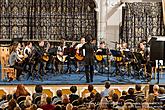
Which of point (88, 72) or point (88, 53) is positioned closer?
point (88, 53)

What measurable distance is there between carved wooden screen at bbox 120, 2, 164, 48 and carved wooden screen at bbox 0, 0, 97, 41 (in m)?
1.79

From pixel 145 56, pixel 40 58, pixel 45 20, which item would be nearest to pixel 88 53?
pixel 40 58

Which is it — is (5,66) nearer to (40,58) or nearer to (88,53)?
(40,58)

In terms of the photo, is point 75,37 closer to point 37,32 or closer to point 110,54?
point 37,32

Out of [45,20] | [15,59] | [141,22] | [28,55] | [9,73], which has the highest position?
[45,20]

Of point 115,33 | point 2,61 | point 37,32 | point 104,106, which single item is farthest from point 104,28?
point 104,106

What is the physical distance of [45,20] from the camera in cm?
2425

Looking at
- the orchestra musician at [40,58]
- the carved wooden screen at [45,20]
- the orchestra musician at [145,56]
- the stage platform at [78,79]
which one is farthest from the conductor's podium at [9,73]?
the carved wooden screen at [45,20]

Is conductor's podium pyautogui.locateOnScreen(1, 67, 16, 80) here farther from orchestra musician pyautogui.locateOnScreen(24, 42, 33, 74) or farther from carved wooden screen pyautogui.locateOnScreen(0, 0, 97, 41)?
carved wooden screen pyautogui.locateOnScreen(0, 0, 97, 41)

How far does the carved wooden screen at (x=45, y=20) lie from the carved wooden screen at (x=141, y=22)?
1.79 meters

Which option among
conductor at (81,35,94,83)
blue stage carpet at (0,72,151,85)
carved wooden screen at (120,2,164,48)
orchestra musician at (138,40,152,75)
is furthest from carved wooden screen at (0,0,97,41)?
conductor at (81,35,94,83)

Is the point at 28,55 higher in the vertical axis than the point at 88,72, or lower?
higher

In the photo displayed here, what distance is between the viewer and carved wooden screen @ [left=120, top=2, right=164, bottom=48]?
23.7m

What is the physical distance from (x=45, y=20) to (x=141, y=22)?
508 cm
